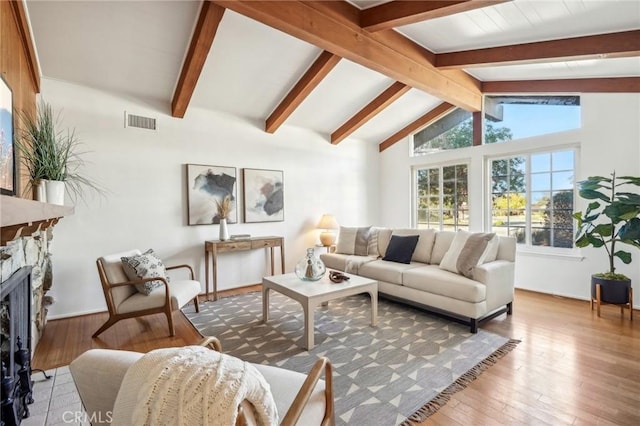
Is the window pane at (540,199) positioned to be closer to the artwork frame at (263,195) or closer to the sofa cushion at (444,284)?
the sofa cushion at (444,284)

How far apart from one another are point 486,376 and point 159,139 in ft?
14.1

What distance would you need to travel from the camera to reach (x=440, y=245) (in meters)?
3.81

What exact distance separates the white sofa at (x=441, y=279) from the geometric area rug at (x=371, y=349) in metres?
0.19

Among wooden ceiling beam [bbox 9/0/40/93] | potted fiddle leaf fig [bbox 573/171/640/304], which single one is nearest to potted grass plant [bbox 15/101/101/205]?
wooden ceiling beam [bbox 9/0/40/93]

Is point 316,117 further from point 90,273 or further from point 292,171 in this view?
point 90,273

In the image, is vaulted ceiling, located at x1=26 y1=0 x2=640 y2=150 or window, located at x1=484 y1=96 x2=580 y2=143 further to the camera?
window, located at x1=484 y1=96 x2=580 y2=143

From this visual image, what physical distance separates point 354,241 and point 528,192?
8.49 ft

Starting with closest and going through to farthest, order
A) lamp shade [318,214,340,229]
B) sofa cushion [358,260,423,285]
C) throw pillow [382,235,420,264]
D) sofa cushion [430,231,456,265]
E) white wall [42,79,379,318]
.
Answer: white wall [42,79,379,318], sofa cushion [358,260,423,285], sofa cushion [430,231,456,265], throw pillow [382,235,420,264], lamp shade [318,214,340,229]

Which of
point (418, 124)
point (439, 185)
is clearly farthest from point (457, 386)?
point (418, 124)

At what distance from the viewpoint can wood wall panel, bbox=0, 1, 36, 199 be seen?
6.37 feet

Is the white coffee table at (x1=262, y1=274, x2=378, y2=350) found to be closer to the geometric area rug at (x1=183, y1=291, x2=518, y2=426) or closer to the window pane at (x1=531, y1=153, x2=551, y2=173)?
the geometric area rug at (x1=183, y1=291, x2=518, y2=426)

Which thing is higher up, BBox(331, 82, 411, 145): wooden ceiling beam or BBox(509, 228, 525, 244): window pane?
BBox(331, 82, 411, 145): wooden ceiling beam

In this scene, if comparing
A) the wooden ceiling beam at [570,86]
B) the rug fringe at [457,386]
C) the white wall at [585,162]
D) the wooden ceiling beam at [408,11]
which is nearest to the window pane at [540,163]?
the white wall at [585,162]

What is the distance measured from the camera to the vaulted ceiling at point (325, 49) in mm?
2621
